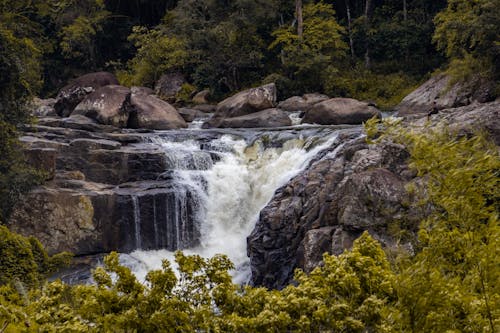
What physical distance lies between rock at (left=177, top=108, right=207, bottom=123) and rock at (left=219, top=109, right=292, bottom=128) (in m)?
3.13

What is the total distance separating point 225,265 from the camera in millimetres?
4496

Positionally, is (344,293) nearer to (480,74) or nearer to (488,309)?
(488,309)

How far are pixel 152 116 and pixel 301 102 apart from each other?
22.8 ft

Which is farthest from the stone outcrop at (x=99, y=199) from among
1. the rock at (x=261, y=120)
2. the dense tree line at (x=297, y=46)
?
the dense tree line at (x=297, y=46)

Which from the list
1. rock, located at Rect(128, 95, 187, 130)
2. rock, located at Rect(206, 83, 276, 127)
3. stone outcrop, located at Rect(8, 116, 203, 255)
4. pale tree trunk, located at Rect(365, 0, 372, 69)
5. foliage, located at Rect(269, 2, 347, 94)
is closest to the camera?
stone outcrop, located at Rect(8, 116, 203, 255)

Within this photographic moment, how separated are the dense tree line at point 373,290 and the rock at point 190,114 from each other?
1951cm

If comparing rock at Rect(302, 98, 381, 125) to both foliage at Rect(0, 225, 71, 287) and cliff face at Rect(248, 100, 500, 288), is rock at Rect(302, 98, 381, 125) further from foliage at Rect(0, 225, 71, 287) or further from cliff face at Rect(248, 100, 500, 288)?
foliage at Rect(0, 225, 71, 287)

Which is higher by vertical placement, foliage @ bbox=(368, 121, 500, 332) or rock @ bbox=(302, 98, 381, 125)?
foliage @ bbox=(368, 121, 500, 332)

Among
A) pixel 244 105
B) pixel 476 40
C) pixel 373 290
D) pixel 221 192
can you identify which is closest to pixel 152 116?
pixel 244 105

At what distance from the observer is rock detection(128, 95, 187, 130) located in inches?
838

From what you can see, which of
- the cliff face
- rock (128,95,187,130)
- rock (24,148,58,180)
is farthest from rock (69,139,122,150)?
the cliff face

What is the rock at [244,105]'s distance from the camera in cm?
2248

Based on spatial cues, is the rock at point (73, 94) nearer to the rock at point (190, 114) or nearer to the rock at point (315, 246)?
the rock at point (190, 114)

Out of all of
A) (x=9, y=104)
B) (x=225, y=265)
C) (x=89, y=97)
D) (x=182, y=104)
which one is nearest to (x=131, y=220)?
(x=9, y=104)
